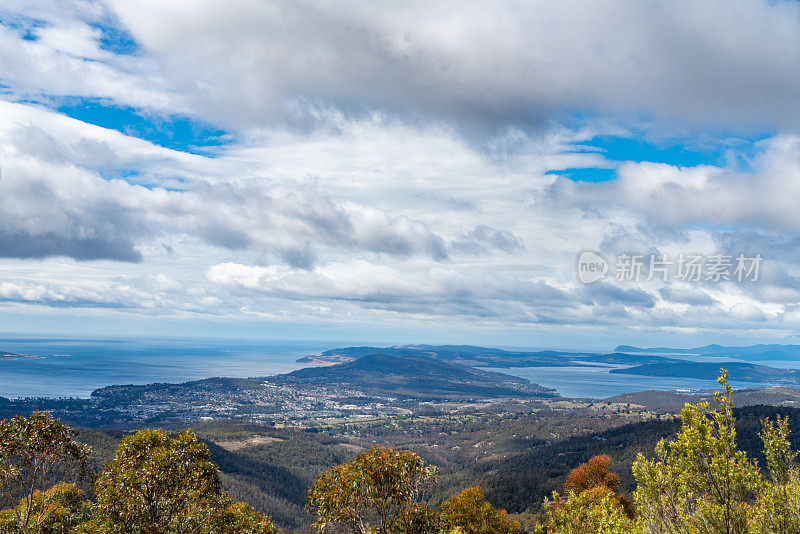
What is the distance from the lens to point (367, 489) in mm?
28047

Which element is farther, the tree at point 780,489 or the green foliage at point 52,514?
the green foliage at point 52,514

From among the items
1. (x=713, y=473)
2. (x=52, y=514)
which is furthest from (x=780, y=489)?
(x=52, y=514)

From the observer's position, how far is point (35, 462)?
2914cm

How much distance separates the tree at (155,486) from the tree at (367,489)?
7567 millimetres

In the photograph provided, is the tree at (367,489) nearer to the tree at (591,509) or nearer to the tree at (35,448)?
the tree at (591,509)

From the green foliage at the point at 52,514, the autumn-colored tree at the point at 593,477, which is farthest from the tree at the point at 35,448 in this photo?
the autumn-colored tree at the point at 593,477

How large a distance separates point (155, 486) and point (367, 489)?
13.1 m

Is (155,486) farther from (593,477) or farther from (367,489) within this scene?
(593,477)

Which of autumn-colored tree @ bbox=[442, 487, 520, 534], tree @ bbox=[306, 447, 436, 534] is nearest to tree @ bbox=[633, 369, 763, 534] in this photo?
tree @ bbox=[306, 447, 436, 534]

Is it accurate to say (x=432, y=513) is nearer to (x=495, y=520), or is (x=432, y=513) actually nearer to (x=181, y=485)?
(x=181, y=485)

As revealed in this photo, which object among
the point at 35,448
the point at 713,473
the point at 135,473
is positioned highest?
the point at 713,473

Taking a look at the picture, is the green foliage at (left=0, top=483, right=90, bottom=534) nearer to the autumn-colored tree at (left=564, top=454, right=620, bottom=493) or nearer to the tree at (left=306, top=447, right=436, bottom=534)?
the tree at (left=306, top=447, right=436, bottom=534)

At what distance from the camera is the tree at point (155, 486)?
94.3 feet

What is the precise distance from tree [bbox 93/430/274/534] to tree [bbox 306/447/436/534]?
24.8 ft
